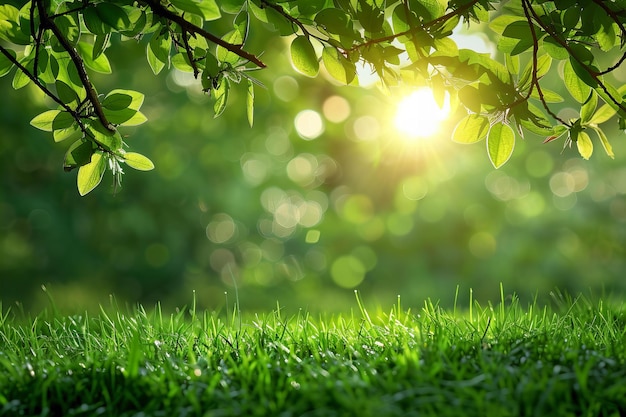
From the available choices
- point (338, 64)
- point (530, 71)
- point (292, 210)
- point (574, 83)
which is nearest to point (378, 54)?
point (338, 64)

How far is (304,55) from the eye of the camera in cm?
192

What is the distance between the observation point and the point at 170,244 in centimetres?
845

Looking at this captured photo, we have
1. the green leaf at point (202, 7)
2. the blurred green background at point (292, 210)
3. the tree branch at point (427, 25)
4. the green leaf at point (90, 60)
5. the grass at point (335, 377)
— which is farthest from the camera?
the blurred green background at point (292, 210)

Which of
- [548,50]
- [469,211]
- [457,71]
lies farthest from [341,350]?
[469,211]

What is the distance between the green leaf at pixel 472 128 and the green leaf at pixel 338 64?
0.37 metres

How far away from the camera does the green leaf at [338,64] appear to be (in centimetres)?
194

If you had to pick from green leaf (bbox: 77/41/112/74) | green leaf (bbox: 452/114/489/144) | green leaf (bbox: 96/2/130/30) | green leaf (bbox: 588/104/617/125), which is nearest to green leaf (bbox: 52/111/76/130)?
green leaf (bbox: 77/41/112/74)

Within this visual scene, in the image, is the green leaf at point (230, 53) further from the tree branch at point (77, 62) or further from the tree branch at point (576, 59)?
the tree branch at point (576, 59)

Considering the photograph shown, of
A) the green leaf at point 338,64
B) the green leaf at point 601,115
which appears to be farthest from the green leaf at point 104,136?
the green leaf at point 601,115

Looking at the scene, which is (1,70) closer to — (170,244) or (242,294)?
(170,244)

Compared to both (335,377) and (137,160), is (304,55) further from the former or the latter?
(335,377)

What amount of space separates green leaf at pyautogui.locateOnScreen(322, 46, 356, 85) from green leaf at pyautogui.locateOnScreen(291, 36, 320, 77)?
4cm

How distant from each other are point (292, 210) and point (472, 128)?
8330 millimetres

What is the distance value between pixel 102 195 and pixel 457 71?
7.13 m
